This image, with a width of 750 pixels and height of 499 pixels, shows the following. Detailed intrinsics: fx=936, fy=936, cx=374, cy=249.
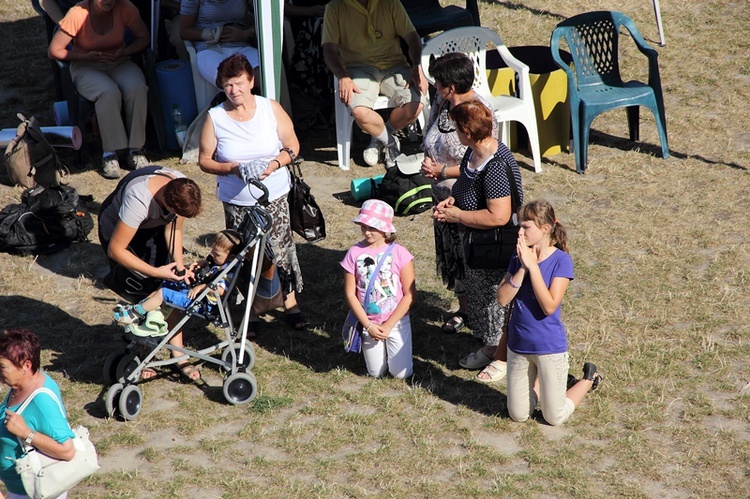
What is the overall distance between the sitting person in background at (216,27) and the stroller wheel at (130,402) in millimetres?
4203

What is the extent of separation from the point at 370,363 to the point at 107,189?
386 centimetres

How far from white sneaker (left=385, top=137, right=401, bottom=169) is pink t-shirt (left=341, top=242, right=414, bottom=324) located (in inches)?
132

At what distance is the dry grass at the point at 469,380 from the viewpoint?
15.0 ft

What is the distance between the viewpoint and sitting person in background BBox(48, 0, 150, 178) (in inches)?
328

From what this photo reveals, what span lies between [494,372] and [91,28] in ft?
16.8

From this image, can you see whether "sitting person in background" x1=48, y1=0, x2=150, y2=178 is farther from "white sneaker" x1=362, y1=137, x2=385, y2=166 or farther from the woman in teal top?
the woman in teal top

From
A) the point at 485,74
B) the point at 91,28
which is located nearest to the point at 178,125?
the point at 91,28

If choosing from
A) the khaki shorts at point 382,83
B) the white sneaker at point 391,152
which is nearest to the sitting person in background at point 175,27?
the khaki shorts at point 382,83

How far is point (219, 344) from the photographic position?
17.3 ft

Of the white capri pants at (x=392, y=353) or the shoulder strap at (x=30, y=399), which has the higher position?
the shoulder strap at (x=30, y=399)

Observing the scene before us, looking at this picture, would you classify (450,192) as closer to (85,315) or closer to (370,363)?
(370,363)

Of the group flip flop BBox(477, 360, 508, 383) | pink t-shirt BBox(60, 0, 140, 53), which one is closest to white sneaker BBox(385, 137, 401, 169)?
pink t-shirt BBox(60, 0, 140, 53)

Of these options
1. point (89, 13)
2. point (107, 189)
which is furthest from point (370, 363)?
point (89, 13)

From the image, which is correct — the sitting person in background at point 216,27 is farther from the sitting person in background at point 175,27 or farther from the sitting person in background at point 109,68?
the sitting person in background at point 109,68
